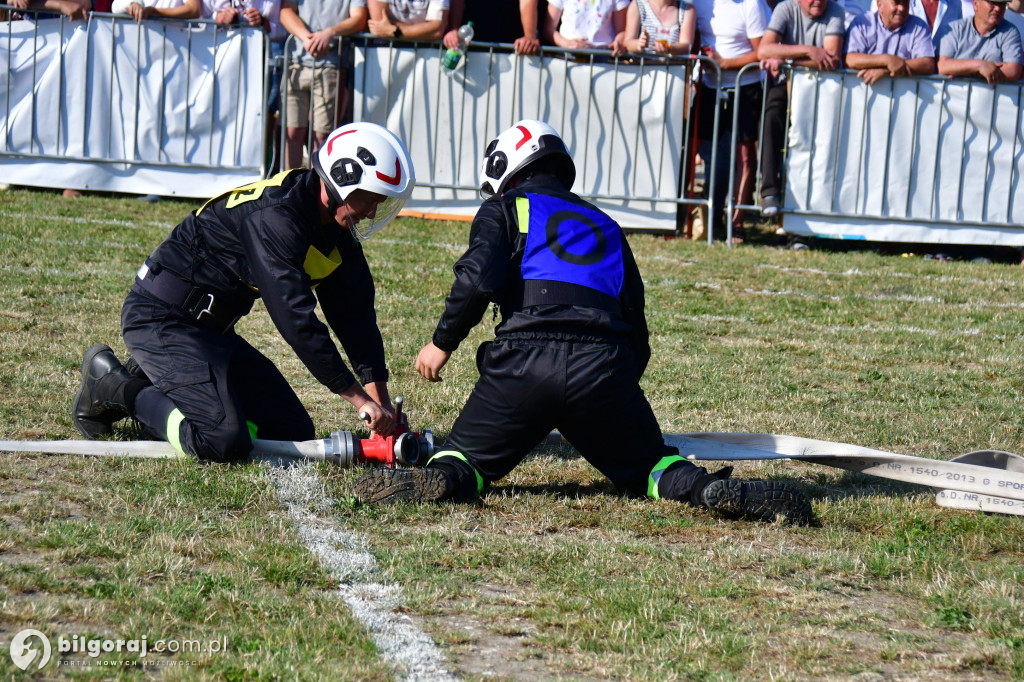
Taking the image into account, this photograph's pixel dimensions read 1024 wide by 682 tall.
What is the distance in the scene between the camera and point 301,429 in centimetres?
591

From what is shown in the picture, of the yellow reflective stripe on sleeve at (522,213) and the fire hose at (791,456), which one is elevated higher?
the yellow reflective stripe on sleeve at (522,213)

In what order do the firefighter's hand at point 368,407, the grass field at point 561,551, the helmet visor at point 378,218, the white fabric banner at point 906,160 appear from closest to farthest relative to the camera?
the grass field at point 561,551
the firefighter's hand at point 368,407
the helmet visor at point 378,218
the white fabric banner at point 906,160

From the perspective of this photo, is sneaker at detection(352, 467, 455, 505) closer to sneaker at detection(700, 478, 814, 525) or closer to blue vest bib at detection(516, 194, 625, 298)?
blue vest bib at detection(516, 194, 625, 298)

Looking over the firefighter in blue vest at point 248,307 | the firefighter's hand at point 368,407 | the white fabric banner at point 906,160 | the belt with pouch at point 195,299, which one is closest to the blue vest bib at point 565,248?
the firefighter in blue vest at point 248,307

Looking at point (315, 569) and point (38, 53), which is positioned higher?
point (38, 53)

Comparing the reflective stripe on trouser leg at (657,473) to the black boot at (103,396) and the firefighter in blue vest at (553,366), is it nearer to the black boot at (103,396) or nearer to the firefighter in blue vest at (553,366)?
the firefighter in blue vest at (553,366)

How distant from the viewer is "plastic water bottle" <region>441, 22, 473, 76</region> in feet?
38.0

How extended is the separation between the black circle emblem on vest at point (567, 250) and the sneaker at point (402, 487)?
1.03m

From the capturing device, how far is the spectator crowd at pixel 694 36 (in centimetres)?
1172

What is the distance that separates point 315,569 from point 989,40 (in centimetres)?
998

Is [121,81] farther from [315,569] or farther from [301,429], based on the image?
[315,569]

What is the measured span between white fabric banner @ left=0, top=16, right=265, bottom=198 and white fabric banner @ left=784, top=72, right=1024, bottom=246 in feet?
17.7

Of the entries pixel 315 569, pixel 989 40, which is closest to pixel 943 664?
pixel 315 569

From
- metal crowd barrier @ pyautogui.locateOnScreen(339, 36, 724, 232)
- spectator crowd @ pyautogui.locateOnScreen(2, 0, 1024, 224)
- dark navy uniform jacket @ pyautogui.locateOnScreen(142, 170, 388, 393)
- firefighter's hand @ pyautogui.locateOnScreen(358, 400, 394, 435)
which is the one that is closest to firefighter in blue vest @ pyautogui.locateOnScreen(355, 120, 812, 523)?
firefighter's hand @ pyautogui.locateOnScreen(358, 400, 394, 435)
